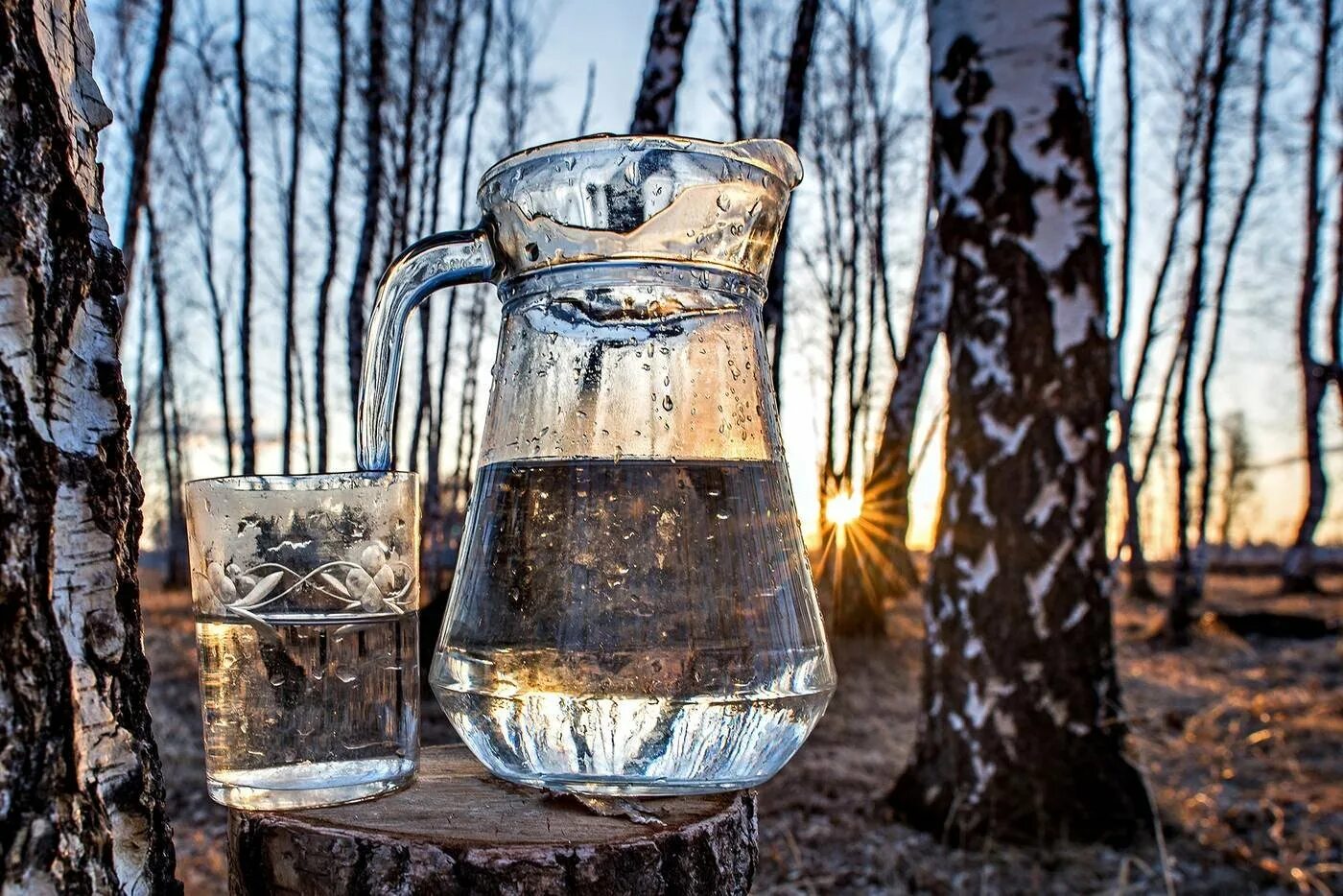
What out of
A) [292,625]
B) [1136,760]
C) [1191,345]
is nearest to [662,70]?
[1136,760]

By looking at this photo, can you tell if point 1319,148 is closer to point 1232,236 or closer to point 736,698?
point 1232,236

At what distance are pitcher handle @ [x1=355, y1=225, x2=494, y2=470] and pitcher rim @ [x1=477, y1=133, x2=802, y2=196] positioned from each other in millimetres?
68

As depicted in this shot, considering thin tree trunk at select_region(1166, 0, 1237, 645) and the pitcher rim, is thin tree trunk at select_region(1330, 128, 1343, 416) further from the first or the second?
the pitcher rim

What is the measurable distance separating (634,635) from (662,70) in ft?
12.2

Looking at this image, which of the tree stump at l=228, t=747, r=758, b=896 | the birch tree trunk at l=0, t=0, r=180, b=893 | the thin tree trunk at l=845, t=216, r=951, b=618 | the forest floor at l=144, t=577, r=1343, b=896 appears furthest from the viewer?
the thin tree trunk at l=845, t=216, r=951, b=618

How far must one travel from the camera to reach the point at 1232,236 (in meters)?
11.2

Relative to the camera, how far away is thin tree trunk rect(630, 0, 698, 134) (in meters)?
4.11

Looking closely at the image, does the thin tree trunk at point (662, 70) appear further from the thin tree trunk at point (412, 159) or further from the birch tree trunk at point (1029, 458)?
the thin tree trunk at point (412, 159)

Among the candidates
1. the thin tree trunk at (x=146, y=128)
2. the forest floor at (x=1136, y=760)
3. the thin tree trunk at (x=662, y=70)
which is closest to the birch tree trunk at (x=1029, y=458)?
the forest floor at (x=1136, y=760)

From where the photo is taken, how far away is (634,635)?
0.84 metres

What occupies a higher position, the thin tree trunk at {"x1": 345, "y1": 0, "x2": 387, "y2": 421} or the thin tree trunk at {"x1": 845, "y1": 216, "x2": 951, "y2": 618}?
the thin tree trunk at {"x1": 345, "y1": 0, "x2": 387, "y2": 421}

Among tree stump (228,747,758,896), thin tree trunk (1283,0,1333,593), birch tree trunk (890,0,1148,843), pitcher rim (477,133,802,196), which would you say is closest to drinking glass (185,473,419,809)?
tree stump (228,747,758,896)

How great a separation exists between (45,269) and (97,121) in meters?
0.17

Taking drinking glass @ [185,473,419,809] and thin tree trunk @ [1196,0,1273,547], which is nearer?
drinking glass @ [185,473,419,809]
